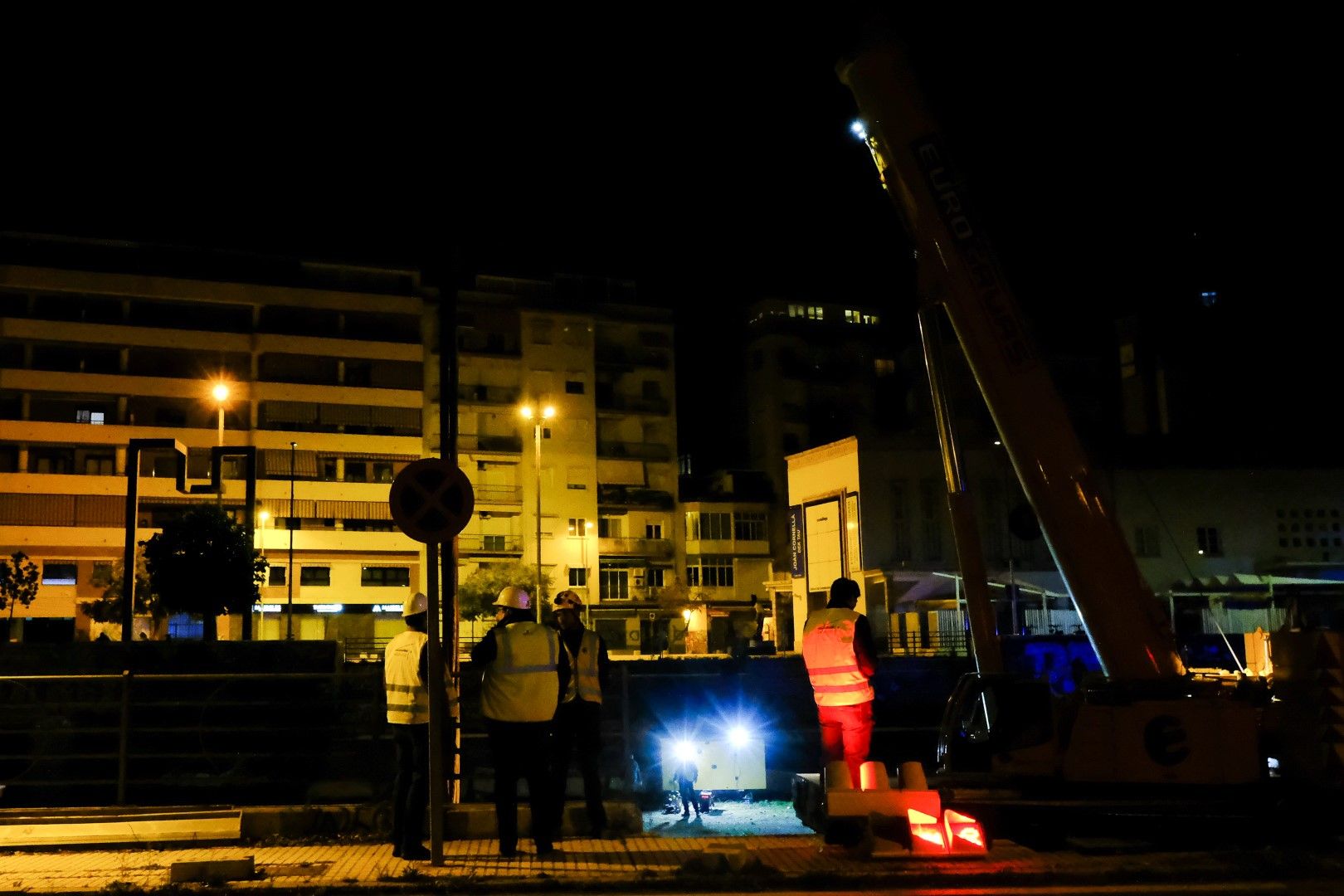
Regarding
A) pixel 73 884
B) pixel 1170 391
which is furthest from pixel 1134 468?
pixel 73 884

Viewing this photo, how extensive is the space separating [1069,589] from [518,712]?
3.84 metres

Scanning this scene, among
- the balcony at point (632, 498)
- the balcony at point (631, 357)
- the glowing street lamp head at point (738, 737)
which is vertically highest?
the balcony at point (631, 357)

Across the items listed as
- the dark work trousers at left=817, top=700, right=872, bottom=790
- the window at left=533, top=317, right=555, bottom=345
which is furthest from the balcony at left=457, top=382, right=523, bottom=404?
the dark work trousers at left=817, top=700, right=872, bottom=790

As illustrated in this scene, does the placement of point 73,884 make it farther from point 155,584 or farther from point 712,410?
point 712,410

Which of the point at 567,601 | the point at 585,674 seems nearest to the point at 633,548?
the point at 567,601

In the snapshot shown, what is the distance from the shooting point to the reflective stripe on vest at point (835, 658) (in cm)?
865

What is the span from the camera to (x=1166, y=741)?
7668mm

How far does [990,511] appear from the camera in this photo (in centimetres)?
4075

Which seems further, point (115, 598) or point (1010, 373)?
point (115, 598)

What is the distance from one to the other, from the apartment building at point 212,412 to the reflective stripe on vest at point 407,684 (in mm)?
53110

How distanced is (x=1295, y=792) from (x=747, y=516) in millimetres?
63946

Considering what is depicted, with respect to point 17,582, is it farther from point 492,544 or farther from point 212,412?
point 492,544

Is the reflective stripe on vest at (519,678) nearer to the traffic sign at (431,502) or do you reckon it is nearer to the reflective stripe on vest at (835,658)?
the traffic sign at (431,502)

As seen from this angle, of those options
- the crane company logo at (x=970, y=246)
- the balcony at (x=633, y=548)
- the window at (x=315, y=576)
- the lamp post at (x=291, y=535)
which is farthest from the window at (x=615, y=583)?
the crane company logo at (x=970, y=246)
